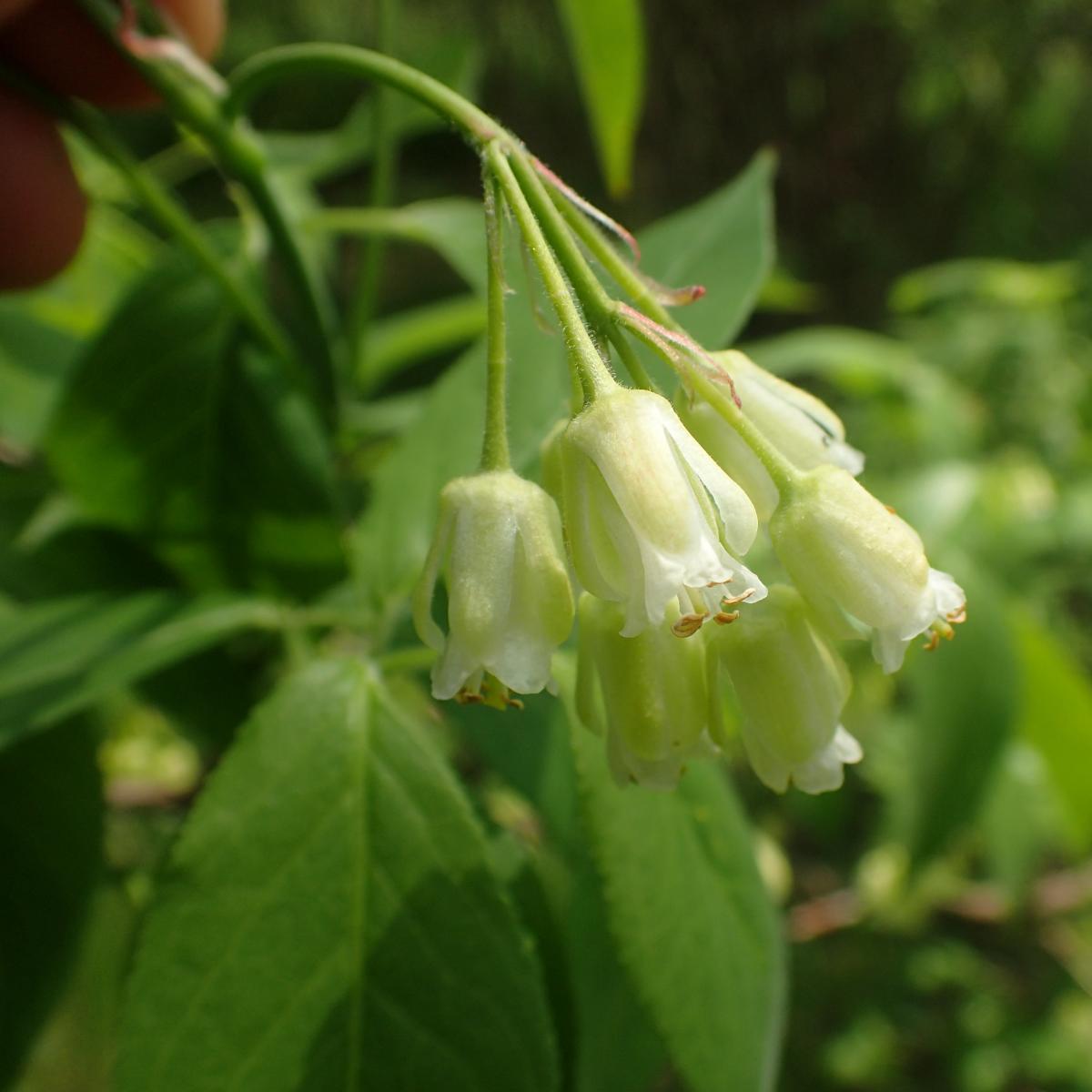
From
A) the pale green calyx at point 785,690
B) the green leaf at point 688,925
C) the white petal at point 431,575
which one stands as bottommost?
the green leaf at point 688,925

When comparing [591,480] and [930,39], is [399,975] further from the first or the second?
[930,39]

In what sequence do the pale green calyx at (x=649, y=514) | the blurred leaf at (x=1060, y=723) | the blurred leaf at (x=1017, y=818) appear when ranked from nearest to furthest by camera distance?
the pale green calyx at (x=649, y=514)
the blurred leaf at (x=1060, y=723)
the blurred leaf at (x=1017, y=818)

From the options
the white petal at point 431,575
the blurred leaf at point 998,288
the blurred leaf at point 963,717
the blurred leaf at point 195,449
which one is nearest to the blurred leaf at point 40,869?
the blurred leaf at point 195,449

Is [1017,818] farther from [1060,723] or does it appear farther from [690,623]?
[690,623]

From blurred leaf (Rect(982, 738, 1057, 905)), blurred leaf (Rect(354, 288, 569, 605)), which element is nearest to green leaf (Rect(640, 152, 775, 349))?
blurred leaf (Rect(354, 288, 569, 605))

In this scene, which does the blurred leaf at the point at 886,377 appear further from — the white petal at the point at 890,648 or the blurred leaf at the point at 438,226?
the white petal at the point at 890,648

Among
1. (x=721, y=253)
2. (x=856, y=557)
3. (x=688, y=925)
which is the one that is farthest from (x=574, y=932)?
(x=721, y=253)
